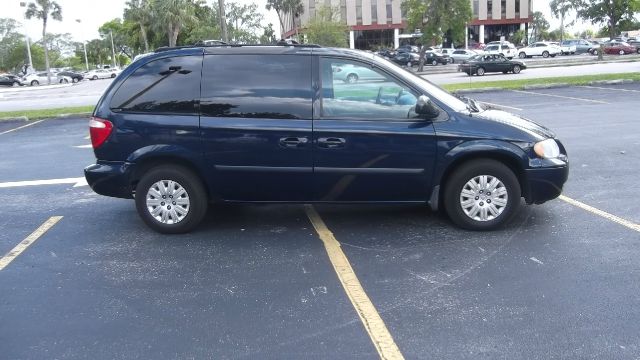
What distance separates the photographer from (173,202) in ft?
18.7

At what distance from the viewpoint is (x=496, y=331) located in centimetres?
369

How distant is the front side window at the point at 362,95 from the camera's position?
215 inches

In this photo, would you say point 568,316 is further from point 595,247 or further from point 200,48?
point 200,48

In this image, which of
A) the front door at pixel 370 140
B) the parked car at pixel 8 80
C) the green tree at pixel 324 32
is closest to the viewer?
the front door at pixel 370 140

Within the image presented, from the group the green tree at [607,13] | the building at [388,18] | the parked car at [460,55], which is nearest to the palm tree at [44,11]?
the building at [388,18]

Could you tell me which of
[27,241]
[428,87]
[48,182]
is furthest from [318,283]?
[48,182]

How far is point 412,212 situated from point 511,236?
117cm

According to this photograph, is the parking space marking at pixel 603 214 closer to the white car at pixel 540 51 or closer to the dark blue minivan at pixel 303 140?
the dark blue minivan at pixel 303 140

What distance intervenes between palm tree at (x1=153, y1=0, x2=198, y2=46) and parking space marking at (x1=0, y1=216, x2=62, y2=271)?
177ft

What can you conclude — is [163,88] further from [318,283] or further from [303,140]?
[318,283]

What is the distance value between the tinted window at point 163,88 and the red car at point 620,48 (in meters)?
56.4

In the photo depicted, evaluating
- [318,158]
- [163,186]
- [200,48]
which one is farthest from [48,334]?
[200,48]

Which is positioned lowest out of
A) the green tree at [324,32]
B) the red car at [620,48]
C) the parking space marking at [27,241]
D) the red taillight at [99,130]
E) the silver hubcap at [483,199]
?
the parking space marking at [27,241]

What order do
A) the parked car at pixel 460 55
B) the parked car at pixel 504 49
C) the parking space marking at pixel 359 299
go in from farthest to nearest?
the parked car at pixel 504 49 < the parked car at pixel 460 55 < the parking space marking at pixel 359 299
